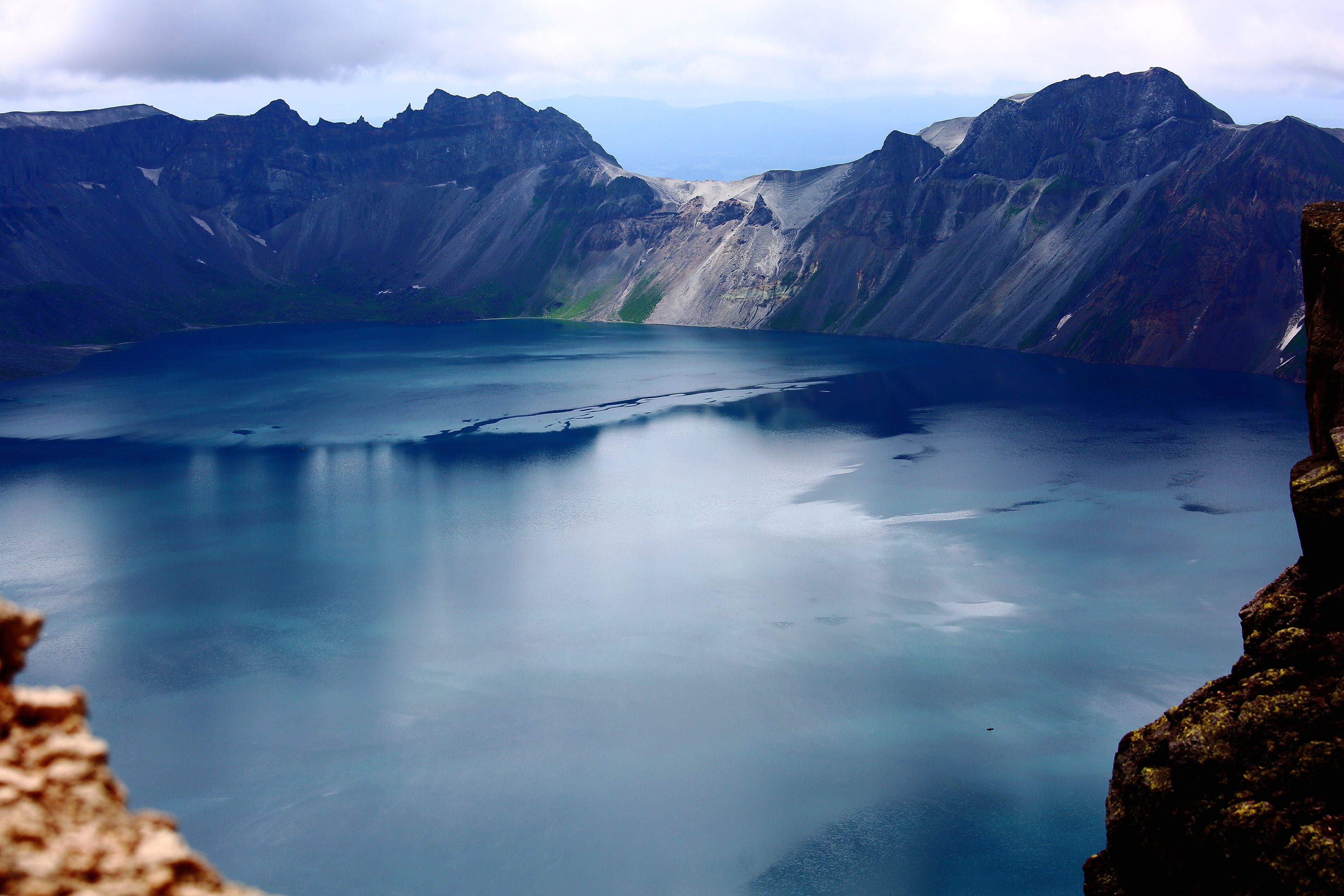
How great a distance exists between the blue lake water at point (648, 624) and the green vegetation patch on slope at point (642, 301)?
85308mm

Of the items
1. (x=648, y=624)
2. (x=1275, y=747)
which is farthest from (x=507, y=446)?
(x=1275, y=747)

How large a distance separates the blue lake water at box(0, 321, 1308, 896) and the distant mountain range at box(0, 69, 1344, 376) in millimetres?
28799

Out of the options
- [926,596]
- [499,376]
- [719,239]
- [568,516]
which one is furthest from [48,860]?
[719,239]

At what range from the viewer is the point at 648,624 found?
42.1 m

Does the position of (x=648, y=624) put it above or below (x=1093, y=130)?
below

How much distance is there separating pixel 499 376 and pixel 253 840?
88.2 meters

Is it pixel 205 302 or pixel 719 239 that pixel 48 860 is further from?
pixel 205 302

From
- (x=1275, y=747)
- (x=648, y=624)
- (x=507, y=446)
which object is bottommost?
(x=648, y=624)

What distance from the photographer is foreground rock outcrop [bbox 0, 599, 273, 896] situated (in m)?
6.34

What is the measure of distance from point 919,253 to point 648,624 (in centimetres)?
12182

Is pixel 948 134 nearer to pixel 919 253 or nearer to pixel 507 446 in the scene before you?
pixel 919 253

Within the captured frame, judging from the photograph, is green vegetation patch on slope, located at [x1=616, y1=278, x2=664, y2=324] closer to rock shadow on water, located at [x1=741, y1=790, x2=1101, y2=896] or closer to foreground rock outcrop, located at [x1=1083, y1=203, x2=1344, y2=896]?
rock shadow on water, located at [x1=741, y1=790, x2=1101, y2=896]

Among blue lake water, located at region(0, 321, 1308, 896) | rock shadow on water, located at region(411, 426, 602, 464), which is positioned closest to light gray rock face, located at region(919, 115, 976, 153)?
blue lake water, located at region(0, 321, 1308, 896)

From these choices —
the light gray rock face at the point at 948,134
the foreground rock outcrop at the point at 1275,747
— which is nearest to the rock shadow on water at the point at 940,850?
the foreground rock outcrop at the point at 1275,747
